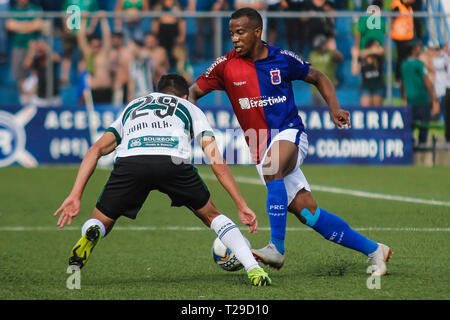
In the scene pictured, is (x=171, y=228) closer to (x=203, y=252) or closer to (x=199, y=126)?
(x=203, y=252)

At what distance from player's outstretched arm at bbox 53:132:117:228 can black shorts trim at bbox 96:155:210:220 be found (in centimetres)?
15

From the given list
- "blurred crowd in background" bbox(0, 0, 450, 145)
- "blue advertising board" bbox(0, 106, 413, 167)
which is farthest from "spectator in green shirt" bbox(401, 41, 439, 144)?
"blue advertising board" bbox(0, 106, 413, 167)

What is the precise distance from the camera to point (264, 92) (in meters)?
6.33

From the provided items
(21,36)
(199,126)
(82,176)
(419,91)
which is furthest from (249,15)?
(21,36)

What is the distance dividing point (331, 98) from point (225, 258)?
4.60 feet

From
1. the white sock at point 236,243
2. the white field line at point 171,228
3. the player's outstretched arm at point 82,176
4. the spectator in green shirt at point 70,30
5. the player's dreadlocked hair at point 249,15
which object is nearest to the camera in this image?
the player's outstretched arm at point 82,176

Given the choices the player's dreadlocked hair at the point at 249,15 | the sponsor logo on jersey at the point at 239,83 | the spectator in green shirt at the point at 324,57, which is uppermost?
the spectator in green shirt at the point at 324,57

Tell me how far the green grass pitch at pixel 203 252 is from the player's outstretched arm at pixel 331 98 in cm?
108

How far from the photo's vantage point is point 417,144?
15156mm

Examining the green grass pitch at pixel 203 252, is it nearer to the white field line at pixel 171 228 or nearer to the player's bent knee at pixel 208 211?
the white field line at pixel 171 228

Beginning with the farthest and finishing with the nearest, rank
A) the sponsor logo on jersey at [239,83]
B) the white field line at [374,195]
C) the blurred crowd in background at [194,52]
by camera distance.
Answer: the blurred crowd in background at [194,52]
the white field line at [374,195]
the sponsor logo on jersey at [239,83]

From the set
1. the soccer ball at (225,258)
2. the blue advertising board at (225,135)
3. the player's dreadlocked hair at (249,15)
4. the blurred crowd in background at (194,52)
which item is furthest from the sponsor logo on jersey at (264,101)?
the blurred crowd in background at (194,52)

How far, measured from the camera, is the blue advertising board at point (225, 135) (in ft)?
49.1

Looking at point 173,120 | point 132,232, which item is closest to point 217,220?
point 173,120
